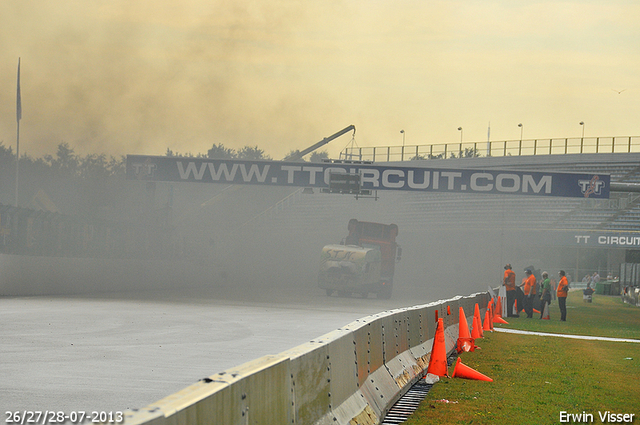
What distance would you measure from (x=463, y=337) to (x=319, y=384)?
8928 mm

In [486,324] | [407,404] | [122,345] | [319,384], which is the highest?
[319,384]

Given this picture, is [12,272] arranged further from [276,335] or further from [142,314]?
[276,335]

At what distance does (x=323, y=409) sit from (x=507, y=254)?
6542cm

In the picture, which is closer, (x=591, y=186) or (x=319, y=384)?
(x=319, y=384)

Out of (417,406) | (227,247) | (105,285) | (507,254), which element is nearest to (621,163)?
(507,254)

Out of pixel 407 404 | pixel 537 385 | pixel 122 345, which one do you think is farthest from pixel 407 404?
pixel 122 345

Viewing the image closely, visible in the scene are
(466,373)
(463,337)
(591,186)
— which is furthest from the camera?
(591,186)

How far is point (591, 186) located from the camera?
4156cm

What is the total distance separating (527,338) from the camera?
64.8 feet

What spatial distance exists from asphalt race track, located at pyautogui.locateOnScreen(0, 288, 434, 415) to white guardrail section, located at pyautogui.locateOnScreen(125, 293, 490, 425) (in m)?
2.24

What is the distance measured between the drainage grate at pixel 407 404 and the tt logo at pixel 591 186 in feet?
107

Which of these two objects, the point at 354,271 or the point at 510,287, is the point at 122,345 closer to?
the point at 510,287

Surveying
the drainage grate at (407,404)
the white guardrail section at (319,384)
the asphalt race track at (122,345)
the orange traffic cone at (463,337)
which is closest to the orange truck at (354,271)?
the asphalt race track at (122,345)

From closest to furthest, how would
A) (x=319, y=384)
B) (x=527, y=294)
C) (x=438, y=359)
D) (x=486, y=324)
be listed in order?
(x=319, y=384), (x=438, y=359), (x=486, y=324), (x=527, y=294)
